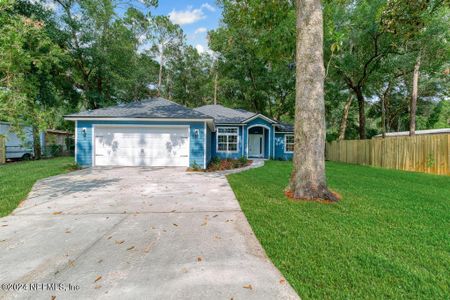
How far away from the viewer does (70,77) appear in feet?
60.1

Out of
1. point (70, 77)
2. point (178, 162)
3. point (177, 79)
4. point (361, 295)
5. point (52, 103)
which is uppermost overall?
point (177, 79)

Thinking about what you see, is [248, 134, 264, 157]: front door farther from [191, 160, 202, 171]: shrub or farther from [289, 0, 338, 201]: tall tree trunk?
[289, 0, 338, 201]: tall tree trunk

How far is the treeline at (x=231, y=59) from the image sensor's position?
6941mm

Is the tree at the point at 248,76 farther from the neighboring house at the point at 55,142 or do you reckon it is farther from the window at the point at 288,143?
the neighboring house at the point at 55,142

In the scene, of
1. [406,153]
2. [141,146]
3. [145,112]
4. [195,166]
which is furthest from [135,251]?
[406,153]

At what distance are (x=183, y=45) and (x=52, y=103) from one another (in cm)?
1833

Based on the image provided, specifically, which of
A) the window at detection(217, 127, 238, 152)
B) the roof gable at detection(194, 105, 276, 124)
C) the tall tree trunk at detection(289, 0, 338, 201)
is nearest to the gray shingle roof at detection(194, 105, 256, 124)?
the roof gable at detection(194, 105, 276, 124)

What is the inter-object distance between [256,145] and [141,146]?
9.79 m

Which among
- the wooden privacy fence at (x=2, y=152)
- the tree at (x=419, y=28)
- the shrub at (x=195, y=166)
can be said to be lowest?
the shrub at (x=195, y=166)

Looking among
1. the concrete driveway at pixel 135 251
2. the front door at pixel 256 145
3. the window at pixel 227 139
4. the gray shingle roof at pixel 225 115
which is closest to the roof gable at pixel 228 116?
the gray shingle roof at pixel 225 115

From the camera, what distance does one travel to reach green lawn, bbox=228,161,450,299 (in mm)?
2166

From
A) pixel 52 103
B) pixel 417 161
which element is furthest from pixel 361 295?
pixel 52 103

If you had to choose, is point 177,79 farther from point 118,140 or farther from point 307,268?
point 307,268

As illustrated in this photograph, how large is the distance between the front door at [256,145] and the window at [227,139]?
1862mm
